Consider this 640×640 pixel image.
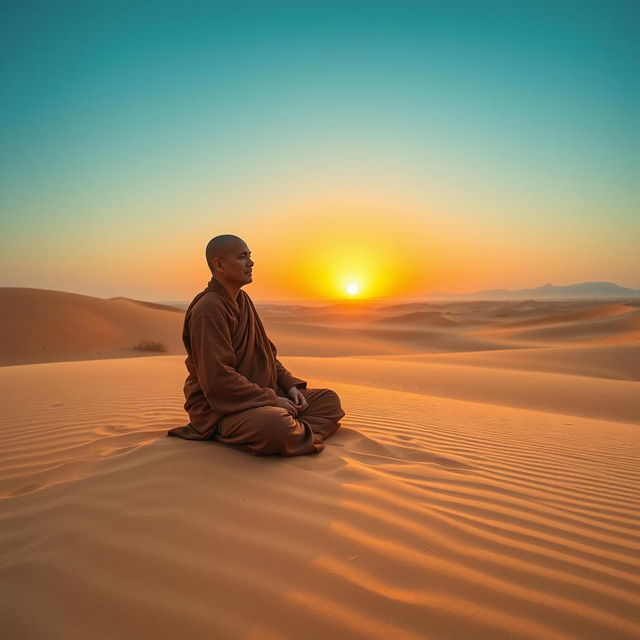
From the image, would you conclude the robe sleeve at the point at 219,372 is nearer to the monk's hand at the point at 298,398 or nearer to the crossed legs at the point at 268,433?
the crossed legs at the point at 268,433

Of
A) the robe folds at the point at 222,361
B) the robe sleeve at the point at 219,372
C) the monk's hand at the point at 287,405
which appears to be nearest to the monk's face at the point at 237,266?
the robe folds at the point at 222,361

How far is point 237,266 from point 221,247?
0.68 ft

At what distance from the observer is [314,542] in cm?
212

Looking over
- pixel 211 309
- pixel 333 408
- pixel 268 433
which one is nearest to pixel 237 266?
pixel 211 309

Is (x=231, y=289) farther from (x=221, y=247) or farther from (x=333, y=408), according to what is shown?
(x=333, y=408)

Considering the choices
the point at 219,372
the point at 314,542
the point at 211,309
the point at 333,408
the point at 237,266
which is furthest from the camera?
the point at 333,408

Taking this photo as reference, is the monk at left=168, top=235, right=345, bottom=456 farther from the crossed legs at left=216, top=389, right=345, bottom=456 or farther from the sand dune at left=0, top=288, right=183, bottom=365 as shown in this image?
the sand dune at left=0, top=288, right=183, bottom=365

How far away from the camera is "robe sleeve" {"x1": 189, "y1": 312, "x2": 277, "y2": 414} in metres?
3.26

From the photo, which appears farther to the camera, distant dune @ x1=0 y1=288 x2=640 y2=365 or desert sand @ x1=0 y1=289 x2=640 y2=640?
distant dune @ x1=0 y1=288 x2=640 y2=365

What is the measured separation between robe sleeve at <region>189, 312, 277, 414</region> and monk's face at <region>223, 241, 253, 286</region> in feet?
1.13

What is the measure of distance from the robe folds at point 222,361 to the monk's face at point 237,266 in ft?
0.41

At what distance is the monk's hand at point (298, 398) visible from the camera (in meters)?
3.88

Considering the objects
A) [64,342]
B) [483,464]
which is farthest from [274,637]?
[64,342]

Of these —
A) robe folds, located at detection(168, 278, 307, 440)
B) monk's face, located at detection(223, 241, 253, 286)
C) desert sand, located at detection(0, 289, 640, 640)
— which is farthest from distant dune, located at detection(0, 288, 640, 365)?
monk's face, located at detection(223, 241, 253, 286)
